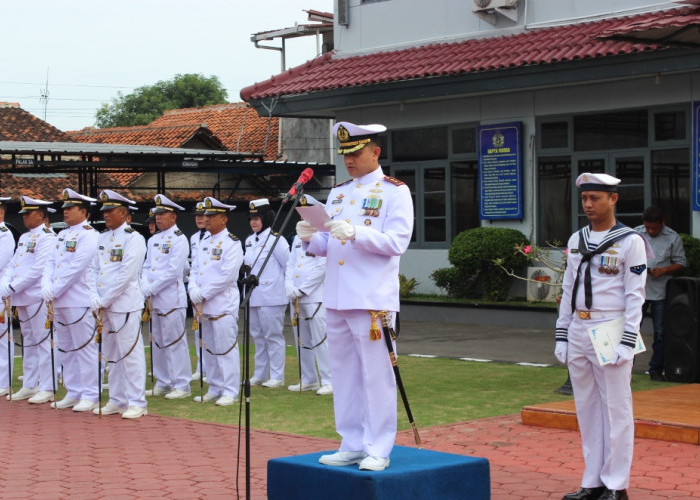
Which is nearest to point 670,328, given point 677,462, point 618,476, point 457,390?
point 457,390

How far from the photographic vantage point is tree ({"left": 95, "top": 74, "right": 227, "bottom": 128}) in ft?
200

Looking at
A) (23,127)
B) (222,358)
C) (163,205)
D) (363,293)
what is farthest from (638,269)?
(23,127)

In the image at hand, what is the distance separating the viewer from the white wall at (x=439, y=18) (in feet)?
61.3

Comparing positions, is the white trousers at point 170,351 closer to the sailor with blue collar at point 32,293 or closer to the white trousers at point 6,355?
the sailor with blue collar at point 32,293

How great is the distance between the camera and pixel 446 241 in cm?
2088

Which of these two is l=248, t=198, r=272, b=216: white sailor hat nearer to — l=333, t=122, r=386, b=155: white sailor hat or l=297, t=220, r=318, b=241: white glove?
l=333, t=122, r=386, b=155: white sailor hat

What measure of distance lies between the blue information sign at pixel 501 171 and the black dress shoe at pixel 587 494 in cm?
1258

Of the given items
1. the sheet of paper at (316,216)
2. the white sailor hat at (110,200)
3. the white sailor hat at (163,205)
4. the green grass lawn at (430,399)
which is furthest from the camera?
the white sailor hat at (163,205)

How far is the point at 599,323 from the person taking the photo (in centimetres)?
696

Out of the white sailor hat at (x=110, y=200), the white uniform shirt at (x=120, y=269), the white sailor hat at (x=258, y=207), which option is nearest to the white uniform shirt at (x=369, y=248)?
the white uniform shirt at (x=120, y=269)

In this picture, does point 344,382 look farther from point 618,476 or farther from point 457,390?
point 457,390

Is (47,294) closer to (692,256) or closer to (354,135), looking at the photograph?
(354,135)

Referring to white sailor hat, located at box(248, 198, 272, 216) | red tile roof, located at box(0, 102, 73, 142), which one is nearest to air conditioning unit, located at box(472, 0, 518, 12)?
white sailor hat, located at box(248, 198, 272, 216)

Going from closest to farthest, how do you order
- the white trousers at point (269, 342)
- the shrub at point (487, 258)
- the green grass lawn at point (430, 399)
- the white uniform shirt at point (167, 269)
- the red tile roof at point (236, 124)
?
the green grass lawn at point (430, 399) → the white uniform shirt at point (167, 269) → the white trousers at point (269, 342) → the shrub at point (487, 258) → the red tile roof at point (236, 124)
